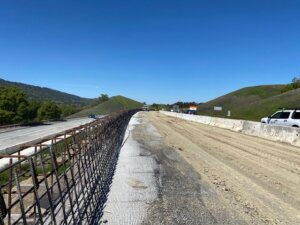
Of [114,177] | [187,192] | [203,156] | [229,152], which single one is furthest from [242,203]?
[229,152]

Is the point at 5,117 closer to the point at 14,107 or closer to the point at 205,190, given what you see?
the point at 14,107

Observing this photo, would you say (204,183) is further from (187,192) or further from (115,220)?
(115,220)

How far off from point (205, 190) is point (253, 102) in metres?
122

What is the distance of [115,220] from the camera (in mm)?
7832

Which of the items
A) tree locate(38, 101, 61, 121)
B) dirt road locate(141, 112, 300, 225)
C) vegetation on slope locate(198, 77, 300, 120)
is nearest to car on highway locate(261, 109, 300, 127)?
dirt road locate(141, 112, 300, 225)

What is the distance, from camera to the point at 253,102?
127938 millimetres

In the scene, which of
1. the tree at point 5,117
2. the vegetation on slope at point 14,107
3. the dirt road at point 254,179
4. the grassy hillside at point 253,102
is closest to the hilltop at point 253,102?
the grassy hillside at point 253,102

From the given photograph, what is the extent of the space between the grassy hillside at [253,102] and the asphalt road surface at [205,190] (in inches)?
2807

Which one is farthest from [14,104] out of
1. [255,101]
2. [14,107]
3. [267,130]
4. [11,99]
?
[267,130]

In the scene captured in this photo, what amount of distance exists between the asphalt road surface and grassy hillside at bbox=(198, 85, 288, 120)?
234 ft

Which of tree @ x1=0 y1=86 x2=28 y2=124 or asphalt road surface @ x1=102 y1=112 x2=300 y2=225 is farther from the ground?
tree @ x1=0 y1=86 x2=28 y2=124

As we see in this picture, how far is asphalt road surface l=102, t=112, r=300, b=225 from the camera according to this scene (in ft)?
26.5

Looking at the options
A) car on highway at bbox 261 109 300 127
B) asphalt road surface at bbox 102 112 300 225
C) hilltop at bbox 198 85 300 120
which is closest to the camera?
asphalt road surface at bbox 102 112 300 225

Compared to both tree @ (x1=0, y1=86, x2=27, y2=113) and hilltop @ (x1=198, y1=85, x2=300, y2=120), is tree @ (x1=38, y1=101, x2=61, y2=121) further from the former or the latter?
hilltop @ (x1=198, y1=85, x2=300, y2=120)
